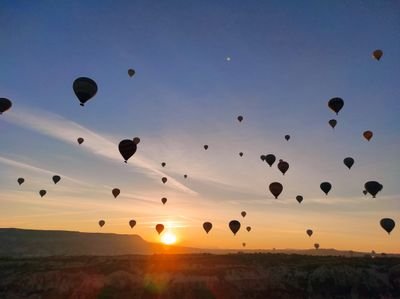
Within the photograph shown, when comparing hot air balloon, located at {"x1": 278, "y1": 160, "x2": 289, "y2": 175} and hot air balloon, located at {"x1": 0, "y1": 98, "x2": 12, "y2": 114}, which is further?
hot air balloon, located at {"x1": 278, "y1": 160, "x2": 289, "y2": 175}

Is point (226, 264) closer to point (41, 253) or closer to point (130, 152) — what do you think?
point (130, 152)

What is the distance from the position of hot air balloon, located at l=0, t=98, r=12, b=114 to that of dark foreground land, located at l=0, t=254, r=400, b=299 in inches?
1053

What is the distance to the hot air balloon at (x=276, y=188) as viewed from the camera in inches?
2355

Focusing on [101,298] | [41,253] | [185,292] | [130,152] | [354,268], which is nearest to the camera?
[130,152]

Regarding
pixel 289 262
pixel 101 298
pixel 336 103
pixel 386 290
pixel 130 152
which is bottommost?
pixel 101 298

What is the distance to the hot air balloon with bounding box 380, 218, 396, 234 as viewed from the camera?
191 ft

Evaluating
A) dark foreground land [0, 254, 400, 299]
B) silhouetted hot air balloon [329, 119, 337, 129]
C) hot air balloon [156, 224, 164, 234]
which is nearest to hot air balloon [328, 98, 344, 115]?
silhouetted hot air balloon [329, 119, 337, 129]

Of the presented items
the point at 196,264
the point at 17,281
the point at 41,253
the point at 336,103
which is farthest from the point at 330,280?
the point at 41,253

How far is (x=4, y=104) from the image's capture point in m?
48.9

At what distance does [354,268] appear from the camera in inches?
2379

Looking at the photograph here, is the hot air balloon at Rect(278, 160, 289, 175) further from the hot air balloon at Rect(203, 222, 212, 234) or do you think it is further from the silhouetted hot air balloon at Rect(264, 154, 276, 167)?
the hot air balloon at Rect(203, 222, 212, 234)

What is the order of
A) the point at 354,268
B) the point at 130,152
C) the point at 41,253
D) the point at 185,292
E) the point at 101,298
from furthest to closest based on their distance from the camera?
the point at 41,253 → the point at 354,268 → the point at 185,292 → the point at 101,298 → the point at 130,152

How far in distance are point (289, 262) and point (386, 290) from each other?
1538cm

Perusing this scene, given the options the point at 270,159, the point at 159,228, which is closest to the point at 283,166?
the point at 270,159
